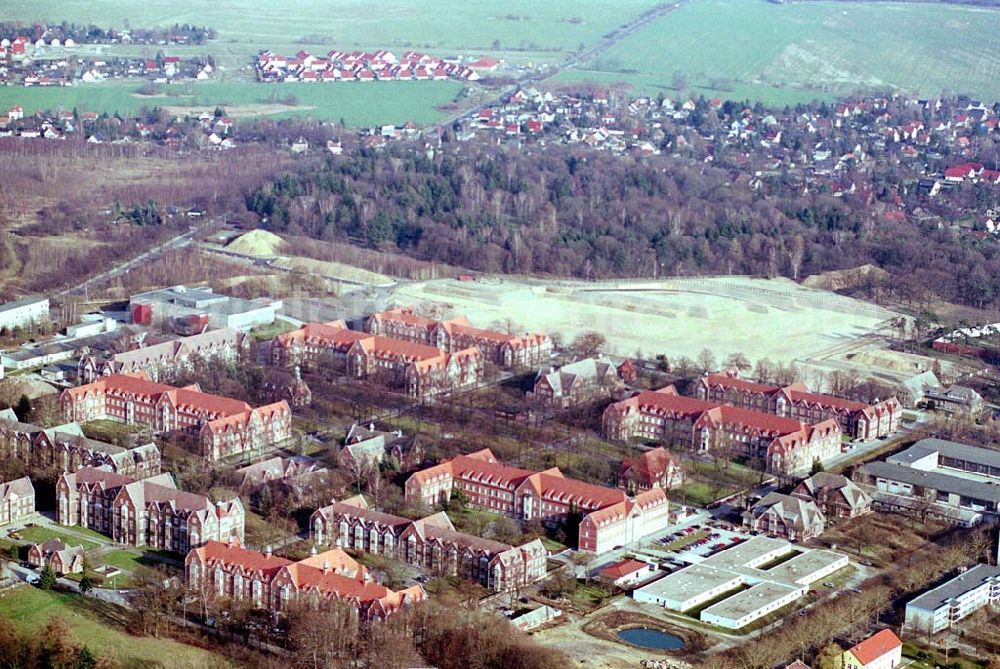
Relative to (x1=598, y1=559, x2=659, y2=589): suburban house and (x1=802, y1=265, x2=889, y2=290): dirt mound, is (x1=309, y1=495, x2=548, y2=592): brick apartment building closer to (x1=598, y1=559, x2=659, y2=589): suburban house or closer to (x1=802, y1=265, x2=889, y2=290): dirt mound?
(x1=598, y1=559, x2=659, y2=589): suburban house

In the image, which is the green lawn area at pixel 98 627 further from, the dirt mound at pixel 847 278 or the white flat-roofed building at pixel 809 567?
the dirt mound at pixel 847 278

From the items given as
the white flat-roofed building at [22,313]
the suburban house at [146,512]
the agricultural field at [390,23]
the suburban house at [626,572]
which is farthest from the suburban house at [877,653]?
the agricultural field at [390,23]

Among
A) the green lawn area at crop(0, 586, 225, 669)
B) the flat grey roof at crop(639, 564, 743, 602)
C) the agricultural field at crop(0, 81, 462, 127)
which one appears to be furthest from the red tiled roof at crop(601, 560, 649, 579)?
the agricultural field at crop(0, 81, 462, 127)

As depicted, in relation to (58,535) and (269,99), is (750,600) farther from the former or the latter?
(269,99)

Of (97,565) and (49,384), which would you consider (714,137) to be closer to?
(49,384)

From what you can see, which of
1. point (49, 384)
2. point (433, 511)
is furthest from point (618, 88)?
point (433, 511)

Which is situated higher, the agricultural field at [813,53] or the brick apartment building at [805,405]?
the agricultural field at [813,53]

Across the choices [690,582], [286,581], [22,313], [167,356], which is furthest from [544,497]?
[22,313]
